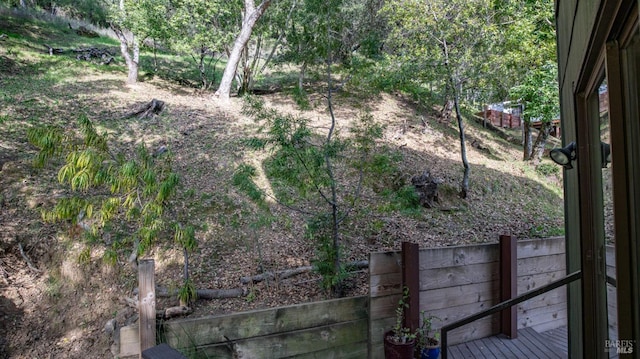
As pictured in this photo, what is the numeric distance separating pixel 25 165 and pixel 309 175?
4841mm

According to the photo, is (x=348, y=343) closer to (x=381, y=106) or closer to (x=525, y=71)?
(x=525, y=71)

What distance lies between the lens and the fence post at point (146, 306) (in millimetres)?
2611

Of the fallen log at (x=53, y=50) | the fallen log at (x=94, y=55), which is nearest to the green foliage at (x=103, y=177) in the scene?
the fallen log at (x=94, y=55)

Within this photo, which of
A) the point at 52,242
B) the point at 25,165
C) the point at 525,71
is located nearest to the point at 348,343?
the point at 52,242

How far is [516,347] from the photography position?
374 cm

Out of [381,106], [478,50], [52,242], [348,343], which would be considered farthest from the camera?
[381,106]

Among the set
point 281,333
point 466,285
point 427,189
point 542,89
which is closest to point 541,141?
point 542,89

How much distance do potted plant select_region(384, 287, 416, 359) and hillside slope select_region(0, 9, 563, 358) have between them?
70cm

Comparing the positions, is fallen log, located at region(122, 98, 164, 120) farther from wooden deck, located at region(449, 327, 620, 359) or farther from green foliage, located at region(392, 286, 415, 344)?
wooden deck, located at region(449, 327, 620, 359)

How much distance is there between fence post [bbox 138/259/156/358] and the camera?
261 centimetres

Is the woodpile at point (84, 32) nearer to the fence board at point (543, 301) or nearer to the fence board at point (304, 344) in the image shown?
the fence board at point (304, 344)

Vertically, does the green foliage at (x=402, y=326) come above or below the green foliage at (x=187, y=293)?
below

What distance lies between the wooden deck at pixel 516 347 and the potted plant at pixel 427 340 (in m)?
0.34

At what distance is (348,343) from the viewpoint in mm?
3385
